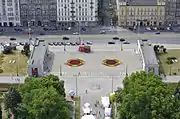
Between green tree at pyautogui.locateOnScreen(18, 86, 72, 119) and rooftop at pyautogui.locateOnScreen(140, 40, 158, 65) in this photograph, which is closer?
green tree at pyautogui.locateOnScreen(18, 86, 72, 119)

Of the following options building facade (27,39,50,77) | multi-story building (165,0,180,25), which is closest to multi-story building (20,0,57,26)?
building facade (27,39,50,77)

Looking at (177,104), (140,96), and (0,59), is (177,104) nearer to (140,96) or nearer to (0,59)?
(140,96)

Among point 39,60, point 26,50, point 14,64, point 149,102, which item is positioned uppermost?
point 26,50

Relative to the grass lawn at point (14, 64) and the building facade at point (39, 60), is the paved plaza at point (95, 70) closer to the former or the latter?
the building facade at point (39, 60)

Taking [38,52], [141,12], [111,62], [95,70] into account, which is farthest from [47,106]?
[141,12]

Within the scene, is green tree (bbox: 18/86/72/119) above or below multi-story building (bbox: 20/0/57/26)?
below

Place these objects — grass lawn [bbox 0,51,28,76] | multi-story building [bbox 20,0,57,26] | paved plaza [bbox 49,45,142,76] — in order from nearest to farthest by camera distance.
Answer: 1. grass lawn [bbox 0,51,28,76]
2. paved plaza [bbox 49,45,142,76]
3. multi-story building [bbox 20,0,57,26]

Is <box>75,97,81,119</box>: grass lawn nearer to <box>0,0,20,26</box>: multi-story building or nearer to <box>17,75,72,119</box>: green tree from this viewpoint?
<box>17,75,72,119</box>: green tree

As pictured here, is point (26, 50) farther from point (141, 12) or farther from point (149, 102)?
point (149, 102)
